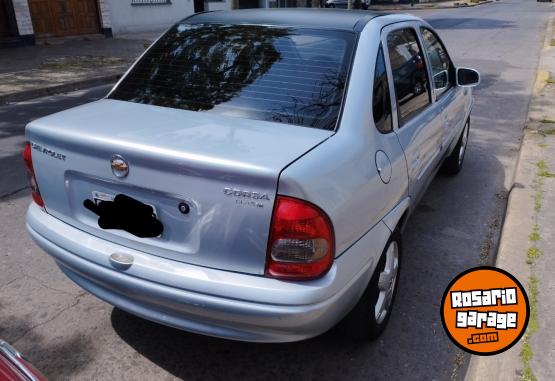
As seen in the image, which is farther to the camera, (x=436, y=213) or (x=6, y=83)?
(x=6, y=83)

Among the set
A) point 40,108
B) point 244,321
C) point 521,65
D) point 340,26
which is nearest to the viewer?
point 244,321

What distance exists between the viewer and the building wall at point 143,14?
60.2 ft

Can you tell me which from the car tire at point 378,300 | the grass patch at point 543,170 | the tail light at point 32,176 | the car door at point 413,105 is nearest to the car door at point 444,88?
the car door at point 413,105

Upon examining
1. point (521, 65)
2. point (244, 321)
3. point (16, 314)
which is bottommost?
point (521, 65)

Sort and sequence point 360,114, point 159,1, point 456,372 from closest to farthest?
point 360,114, point 456,372, point 159,1

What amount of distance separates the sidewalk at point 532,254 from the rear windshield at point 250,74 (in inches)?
61.0

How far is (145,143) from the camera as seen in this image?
2.19 metres

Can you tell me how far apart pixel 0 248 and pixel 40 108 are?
516cm

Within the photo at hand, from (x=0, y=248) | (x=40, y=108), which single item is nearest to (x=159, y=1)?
Result: (x=40, y=108)

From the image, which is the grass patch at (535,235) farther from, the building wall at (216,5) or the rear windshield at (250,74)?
the building wall at (216,5)

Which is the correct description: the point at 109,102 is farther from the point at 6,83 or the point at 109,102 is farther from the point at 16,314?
the point at 6,83

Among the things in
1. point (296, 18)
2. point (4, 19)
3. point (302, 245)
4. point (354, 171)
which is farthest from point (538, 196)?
point (4, 19)

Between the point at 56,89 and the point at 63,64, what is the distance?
2942 millimetres

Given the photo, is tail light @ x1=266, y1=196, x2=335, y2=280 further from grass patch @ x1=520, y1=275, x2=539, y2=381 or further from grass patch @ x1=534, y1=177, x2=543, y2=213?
grass patch @ x1=534, y1=177, x2=543, y2=213
